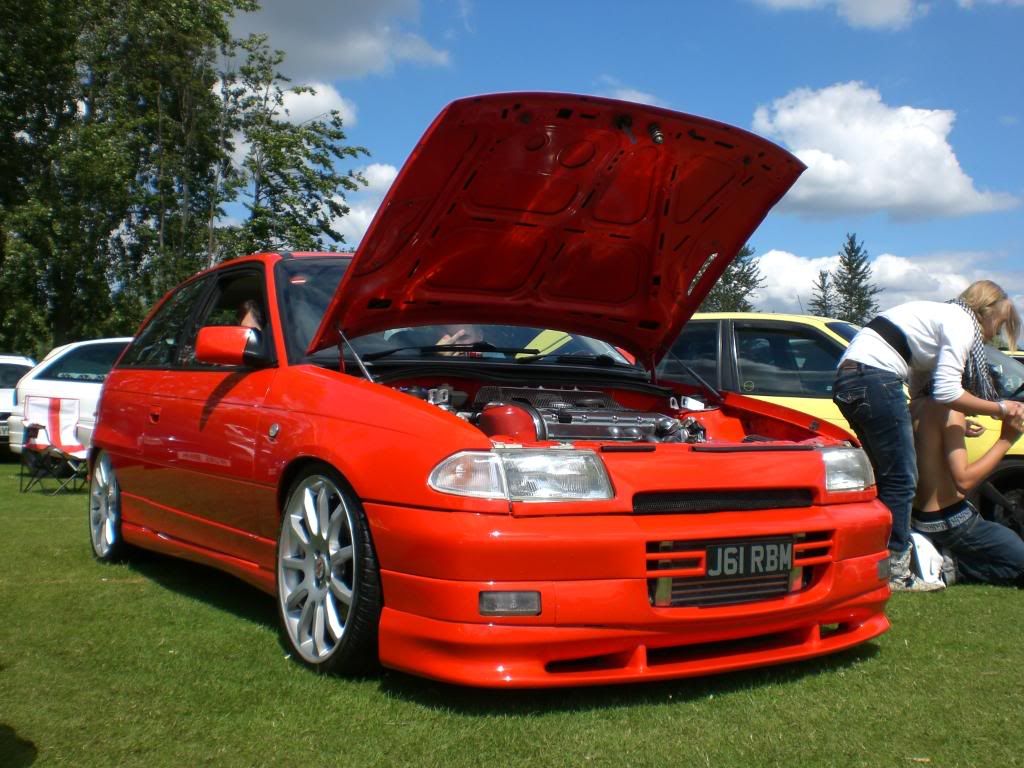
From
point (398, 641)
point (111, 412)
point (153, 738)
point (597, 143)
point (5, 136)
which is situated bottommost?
point (153, 738)

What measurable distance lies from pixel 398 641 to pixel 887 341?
3.08 metres

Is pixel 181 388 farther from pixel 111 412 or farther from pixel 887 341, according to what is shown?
pixel 887 341

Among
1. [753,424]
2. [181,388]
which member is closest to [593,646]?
[753,424]

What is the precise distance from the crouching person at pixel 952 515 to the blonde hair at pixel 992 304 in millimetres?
508

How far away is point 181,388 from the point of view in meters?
4.79

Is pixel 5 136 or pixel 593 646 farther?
pixel 5 136

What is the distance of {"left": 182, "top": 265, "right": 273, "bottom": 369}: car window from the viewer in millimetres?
4621

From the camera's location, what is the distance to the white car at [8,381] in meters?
14.9

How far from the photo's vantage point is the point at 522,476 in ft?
10.0

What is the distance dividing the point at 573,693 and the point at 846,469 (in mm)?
1321

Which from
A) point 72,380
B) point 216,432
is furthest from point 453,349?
point 72,380

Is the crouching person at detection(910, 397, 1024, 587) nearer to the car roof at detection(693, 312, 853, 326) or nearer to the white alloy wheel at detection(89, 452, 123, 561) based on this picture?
the car roof at detection(693, 312, 853, 326)

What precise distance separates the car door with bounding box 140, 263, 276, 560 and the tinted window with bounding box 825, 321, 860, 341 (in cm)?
407

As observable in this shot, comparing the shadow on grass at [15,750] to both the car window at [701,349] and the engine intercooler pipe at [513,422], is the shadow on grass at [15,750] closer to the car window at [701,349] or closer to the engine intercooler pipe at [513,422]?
the engine intercooler pipe at [513,422]
